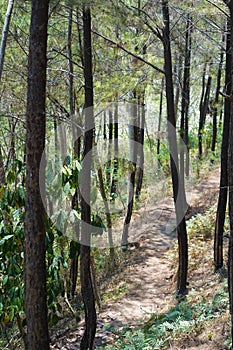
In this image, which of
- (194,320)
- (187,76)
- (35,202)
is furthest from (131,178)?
(35,202)

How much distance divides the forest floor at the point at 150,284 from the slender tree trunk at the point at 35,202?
1.87m

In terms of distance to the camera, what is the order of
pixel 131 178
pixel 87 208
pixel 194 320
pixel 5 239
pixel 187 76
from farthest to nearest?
pixel 187 76, pixel 131 178, pixel 194 320, pixel 87 208, pixel 5 239

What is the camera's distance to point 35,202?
428 centimetres

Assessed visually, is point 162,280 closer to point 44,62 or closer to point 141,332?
point 141,332

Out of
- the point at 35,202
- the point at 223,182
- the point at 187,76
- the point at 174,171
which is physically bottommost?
the point at 35,202

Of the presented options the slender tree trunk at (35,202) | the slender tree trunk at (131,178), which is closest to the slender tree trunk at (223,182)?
the slender tree trunk at (131,178)

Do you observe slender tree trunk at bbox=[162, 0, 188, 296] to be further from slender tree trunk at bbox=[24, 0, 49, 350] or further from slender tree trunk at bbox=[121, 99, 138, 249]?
slender tree trunk at bbox=[121, 99, 138, 249]

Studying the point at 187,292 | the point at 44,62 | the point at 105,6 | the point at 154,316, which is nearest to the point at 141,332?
the point at 154,316

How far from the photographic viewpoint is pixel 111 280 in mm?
9688

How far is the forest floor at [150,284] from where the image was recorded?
693 cm

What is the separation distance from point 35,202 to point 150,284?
216 inches

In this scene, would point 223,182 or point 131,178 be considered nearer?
point 223,182

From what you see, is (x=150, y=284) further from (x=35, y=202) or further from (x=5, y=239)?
(x=35, y=202)

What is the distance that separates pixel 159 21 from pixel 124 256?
19.9 ft
